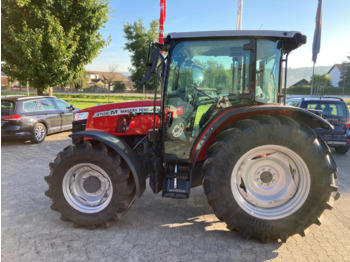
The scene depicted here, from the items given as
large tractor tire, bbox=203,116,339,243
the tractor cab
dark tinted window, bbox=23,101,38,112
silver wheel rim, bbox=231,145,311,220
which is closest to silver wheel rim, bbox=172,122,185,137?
the tractor cab

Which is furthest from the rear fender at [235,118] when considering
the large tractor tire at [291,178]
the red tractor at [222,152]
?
the large tractor tire at [291,178]

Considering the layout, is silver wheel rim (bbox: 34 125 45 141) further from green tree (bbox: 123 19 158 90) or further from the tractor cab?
green tree (bbox: 123 19 158 90)

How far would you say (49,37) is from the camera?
1053 centimetres

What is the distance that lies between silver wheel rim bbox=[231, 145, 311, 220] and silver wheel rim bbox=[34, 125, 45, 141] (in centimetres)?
756

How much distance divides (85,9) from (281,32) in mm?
10974

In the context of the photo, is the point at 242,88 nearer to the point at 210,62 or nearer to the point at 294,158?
the point at 210,62

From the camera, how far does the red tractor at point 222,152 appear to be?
2.81 m

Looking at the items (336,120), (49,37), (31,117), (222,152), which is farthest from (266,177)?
(49,37)

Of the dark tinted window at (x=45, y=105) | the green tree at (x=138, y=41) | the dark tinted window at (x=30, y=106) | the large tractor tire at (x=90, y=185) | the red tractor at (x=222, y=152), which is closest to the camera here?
the red tractor at (x=222, y=152)

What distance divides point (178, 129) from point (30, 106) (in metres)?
7.05

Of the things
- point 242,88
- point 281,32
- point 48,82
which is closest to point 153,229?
point 242,88

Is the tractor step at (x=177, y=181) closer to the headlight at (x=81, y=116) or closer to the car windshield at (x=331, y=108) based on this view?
the headlight at (x=81, y=116)

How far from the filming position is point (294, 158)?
2.89 m

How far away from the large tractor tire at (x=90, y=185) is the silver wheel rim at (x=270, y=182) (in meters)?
1.34
